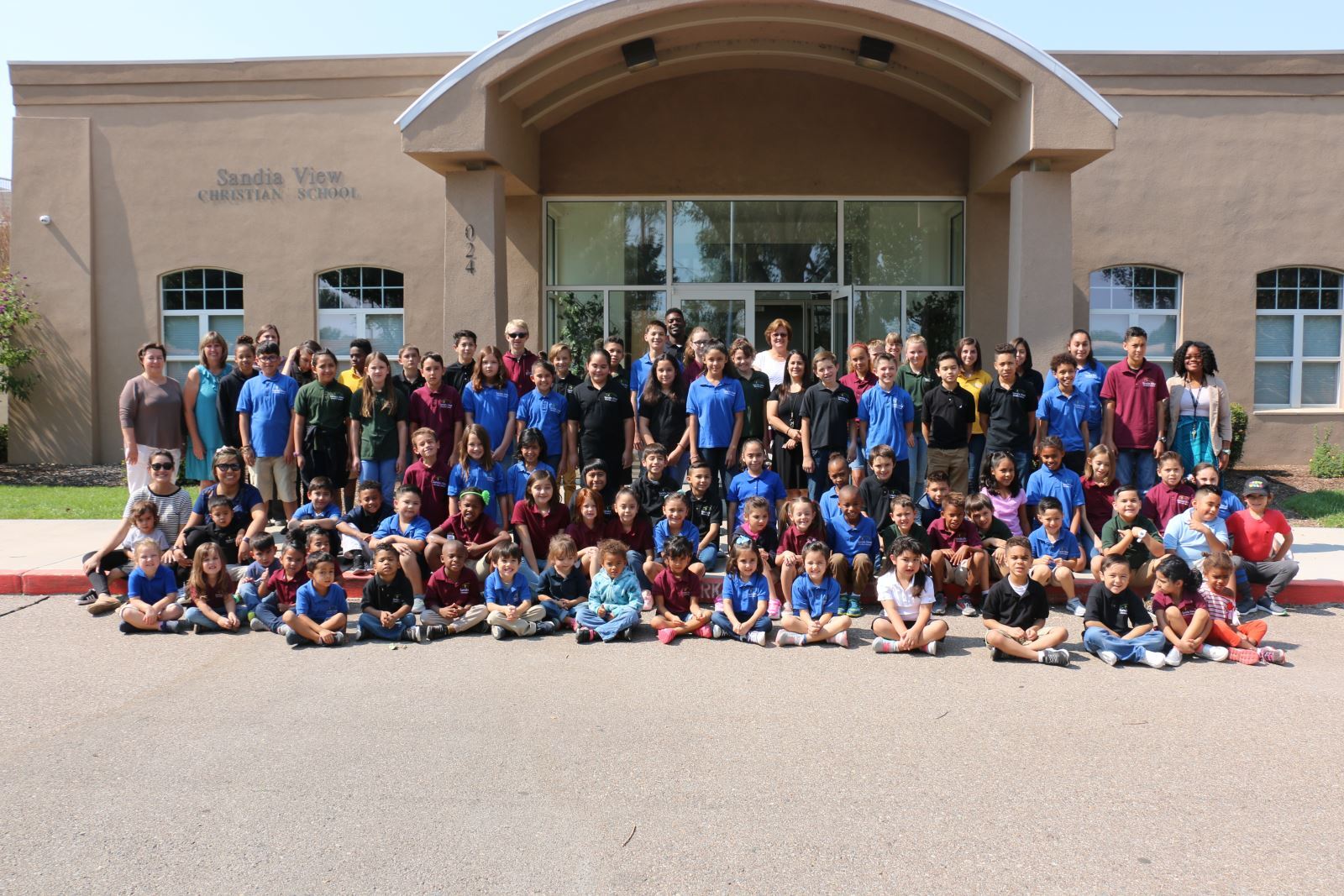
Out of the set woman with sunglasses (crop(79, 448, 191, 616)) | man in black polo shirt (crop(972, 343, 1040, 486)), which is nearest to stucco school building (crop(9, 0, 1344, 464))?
man in black polo shirt (crop(972, 343, 1040, 486))

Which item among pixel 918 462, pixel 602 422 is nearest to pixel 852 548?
pixel 918 462

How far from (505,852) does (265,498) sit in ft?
21.6

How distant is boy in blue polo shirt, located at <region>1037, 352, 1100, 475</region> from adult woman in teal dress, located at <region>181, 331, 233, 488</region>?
7.32m

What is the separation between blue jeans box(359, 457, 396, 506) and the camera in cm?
920

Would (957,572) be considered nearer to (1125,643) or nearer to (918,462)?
(1125,643)

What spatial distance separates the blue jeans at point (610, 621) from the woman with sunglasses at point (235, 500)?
276cm

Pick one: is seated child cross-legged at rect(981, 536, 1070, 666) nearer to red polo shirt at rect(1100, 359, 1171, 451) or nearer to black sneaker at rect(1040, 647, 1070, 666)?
black sneaker at rect(1040, 647, 1070, 666)

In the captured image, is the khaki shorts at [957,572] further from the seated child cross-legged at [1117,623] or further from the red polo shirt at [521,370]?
the red polo shirt at [521,370]

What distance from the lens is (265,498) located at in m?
9.55

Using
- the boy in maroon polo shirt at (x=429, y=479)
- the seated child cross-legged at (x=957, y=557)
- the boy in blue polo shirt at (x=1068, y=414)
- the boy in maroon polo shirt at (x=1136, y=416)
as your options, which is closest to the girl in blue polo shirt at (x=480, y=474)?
the boy in maroon polo shirt at (x=429, y=479)

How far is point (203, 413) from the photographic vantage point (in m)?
9.76

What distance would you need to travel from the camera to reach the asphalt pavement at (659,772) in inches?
144

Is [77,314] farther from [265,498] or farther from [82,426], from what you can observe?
[265,498]

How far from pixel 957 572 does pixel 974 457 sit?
2.21 metres
